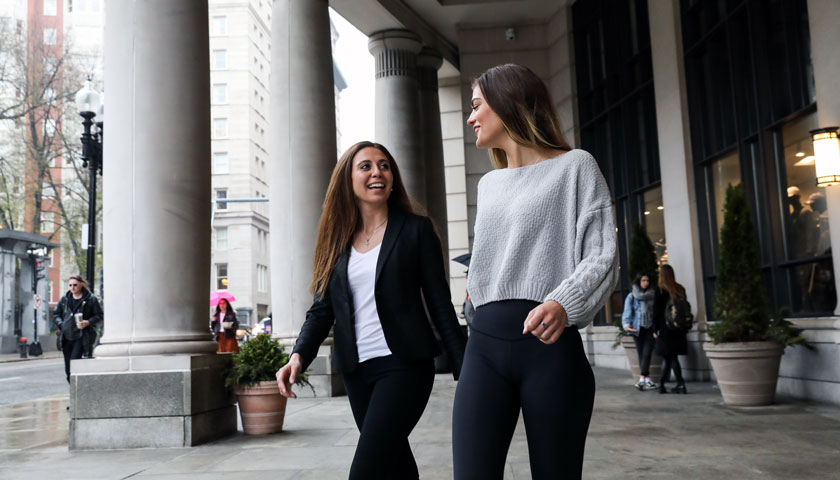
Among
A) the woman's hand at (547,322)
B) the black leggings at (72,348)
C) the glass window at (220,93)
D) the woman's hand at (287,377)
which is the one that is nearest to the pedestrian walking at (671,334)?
the black leggings at (72,348)

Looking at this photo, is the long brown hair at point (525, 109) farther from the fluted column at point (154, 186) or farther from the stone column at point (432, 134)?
the stone column at point (432, 134)

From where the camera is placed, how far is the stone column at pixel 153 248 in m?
7.63

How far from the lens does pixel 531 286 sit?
2.42 m

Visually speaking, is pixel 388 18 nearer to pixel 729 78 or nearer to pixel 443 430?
pixel 729 78

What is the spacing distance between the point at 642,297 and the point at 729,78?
3.80m

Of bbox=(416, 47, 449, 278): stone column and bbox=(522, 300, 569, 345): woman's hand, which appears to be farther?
bbox=(416, 47, 449, 278): stone column

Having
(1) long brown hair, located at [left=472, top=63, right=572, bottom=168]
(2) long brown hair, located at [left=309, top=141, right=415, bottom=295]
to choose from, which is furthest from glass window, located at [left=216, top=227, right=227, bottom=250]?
(1) long brown hair, located at [left=472, top=63, right=572, bottom=168]

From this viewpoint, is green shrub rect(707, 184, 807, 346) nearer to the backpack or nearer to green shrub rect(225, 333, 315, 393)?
the backpack

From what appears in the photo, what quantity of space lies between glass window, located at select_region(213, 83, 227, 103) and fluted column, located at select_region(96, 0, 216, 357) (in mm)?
68688

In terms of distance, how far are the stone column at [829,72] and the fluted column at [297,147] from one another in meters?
7.31

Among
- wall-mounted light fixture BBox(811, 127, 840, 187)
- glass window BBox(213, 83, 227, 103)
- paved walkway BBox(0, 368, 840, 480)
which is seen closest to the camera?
paved walkway BBox(0, 368, 840, 480)

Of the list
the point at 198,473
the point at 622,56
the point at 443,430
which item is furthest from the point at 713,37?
the point at 198,473

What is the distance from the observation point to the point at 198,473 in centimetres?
617

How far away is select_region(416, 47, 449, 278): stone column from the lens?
22.0 metres
